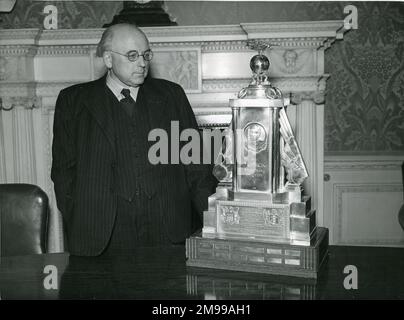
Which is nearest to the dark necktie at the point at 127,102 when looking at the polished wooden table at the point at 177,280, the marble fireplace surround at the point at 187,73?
the polished wooden table at the point at 177,280

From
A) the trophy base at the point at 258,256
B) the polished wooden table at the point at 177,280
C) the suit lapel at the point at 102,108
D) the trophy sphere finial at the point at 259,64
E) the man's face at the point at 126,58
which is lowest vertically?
the polished wooden table at the point at 177,280

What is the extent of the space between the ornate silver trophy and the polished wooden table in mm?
55

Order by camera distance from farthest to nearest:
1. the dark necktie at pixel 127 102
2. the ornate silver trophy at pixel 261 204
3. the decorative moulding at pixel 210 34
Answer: the decorative moulding at pixel 210 34 → the dark necktie at pixel 127 102 → the ornate silver trophy at pixel 261 204

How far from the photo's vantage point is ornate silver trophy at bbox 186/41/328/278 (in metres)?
1.57

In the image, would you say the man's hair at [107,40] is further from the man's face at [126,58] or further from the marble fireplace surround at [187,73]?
the marble fireplace surround at [187,73]

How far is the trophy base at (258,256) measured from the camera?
154 centimetres

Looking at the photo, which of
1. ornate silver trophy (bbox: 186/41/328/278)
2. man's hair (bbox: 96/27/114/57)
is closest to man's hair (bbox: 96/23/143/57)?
man's hair (bbox: 96/27/114/57)

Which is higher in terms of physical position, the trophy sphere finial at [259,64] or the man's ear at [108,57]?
the man's ear at [108,57]

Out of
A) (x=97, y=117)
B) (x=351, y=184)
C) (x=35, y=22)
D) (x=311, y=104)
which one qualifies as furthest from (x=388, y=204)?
(x=35, y=22)

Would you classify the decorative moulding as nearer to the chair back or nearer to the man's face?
the man's face

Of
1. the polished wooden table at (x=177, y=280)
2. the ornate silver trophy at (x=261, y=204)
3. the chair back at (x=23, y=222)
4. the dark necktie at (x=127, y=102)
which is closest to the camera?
the polished wooden table at (x=177, y=280)

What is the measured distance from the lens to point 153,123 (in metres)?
2.43

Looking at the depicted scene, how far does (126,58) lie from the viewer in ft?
7.79

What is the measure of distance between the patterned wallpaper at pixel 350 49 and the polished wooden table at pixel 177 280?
213 centimetres
